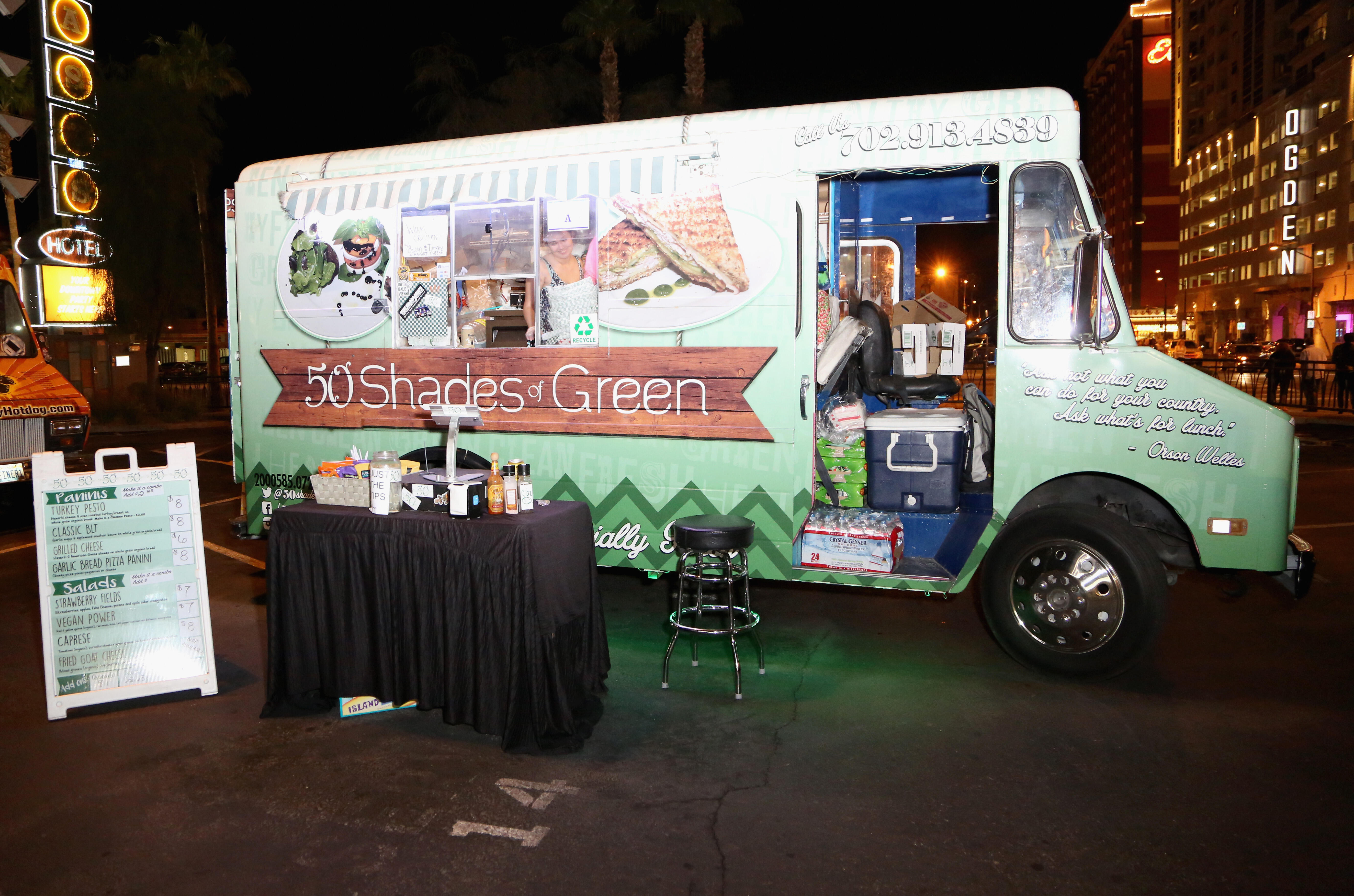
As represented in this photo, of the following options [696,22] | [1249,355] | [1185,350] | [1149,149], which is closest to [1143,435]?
[696,22]

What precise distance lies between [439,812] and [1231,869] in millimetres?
3068

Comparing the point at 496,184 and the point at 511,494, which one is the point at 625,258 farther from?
the point at 511,494

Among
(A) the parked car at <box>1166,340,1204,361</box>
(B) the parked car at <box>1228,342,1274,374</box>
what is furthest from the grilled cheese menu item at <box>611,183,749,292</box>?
(A) the parked car at <box>1166,340,1204,361</box>

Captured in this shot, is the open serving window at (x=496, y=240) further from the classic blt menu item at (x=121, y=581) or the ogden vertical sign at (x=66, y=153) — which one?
the ogden vertical sign at (x=66, y=153)

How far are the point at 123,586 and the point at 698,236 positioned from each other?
3.79m

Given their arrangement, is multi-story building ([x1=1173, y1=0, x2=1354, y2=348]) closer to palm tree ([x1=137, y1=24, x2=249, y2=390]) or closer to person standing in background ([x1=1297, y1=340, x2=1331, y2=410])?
person standing in background ([x1=1297, y1=340, x2=1331, y2=410])

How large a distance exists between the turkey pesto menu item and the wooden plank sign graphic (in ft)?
5.39

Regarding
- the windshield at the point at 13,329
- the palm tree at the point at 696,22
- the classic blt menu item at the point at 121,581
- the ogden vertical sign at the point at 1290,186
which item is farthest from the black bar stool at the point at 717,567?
the ogden vertical sign at the point at 1290,186

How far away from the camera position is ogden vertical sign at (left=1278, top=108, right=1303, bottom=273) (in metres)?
69.3

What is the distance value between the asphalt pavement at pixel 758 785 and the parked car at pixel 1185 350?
34.7 meters

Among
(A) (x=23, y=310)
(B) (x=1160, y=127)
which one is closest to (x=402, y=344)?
(A) (x=23, y=310)

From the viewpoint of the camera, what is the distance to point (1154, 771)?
4.09m

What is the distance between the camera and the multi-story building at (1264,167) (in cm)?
6241

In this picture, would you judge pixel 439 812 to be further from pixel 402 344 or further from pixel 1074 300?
pixel 1074 300
